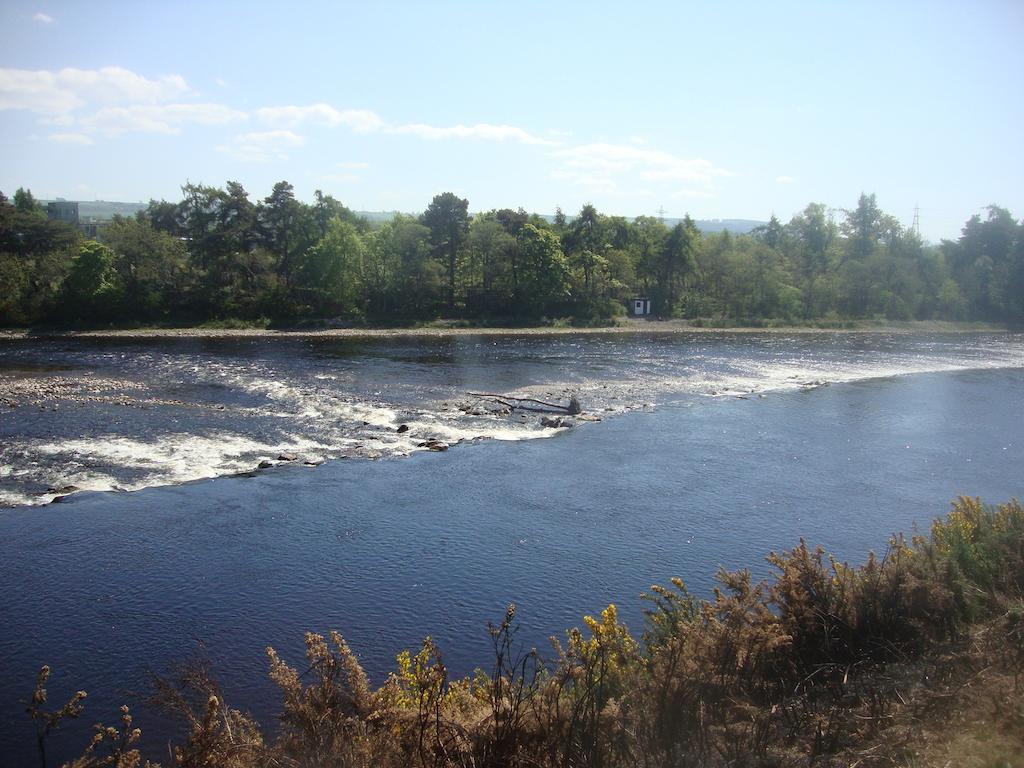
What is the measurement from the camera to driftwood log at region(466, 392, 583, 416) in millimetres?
36594

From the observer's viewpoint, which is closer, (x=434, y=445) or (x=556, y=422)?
(x=434, y=445)

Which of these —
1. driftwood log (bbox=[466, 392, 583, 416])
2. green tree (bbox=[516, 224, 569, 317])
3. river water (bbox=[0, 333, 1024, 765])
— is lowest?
river water (bbox=[0, 333, 1024, 765])

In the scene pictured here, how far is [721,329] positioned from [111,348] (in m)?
57.2

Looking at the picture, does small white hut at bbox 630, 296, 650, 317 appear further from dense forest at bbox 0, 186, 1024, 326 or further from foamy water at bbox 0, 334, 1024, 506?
foamy water at bbox 0, 334, 1024, 506

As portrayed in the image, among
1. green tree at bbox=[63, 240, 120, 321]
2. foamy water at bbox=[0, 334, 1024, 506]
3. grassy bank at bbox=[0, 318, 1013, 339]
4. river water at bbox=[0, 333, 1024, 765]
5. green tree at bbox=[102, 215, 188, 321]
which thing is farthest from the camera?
green tree at bbox=[102, 215, 188, 321]

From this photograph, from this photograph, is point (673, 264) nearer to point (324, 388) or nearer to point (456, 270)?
point (456, 270)

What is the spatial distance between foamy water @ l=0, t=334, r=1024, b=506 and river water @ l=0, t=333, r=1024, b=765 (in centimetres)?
25

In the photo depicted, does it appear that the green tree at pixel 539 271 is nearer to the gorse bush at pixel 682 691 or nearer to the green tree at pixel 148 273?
the green tree at pixel 148 273

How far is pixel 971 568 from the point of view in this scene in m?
11.7

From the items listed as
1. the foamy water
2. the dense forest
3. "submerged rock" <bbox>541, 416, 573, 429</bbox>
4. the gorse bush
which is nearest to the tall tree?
the dense forest

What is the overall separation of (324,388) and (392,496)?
18663 millimetres

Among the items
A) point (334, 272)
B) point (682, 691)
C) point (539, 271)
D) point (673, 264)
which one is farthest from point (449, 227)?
point (682, 691)

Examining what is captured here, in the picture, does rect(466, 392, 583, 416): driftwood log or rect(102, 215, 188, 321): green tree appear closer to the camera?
rect(466, 392, 583, 416): driftwood log

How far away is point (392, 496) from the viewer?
76.9ft
